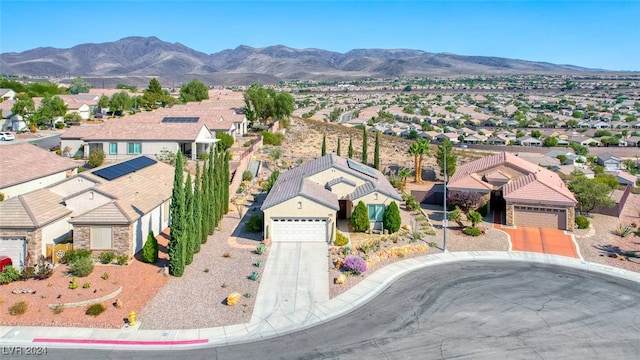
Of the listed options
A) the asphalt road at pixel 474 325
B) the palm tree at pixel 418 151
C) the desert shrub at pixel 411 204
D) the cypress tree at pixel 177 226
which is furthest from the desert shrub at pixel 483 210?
the cypress tree at pixel 177 226

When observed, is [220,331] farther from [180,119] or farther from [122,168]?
[180,119]

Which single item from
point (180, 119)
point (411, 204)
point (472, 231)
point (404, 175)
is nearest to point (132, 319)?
point (472, 231)

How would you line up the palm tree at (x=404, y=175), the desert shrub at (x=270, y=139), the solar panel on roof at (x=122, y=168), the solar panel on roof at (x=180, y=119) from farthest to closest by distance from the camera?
the desert shrub at (x=270, y=139) → the solar panel on roof at (x=180, y=119) → the palm tree at (x=404, y=175) → the solar panel on roof at (x=122, y=168)

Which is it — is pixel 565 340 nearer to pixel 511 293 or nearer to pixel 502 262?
pixel 511 293

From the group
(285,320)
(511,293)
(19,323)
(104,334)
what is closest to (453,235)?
(511,293)

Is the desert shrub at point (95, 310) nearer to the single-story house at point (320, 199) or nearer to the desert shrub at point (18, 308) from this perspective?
the desert shrub at point (18, 308)

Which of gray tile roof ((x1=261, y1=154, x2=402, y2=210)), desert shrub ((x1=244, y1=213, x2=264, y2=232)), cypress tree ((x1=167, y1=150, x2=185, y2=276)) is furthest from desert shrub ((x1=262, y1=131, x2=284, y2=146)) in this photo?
cypress tree ((x1=167, y1=150, x2=185, y2=276))

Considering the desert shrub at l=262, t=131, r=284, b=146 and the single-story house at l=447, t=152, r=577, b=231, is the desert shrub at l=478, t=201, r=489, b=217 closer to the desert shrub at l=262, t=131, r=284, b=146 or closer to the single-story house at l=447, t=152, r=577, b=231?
the single-story house at l=447, t=152, r=577, b=231
